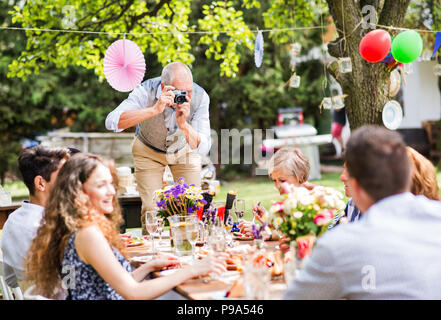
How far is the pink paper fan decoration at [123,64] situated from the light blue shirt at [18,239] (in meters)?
2.78

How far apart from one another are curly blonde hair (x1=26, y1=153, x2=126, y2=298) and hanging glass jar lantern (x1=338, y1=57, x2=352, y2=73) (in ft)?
11.3

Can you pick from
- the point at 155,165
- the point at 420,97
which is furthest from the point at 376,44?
the point at 420,97

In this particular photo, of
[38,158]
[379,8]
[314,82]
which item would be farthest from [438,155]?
[38,158]

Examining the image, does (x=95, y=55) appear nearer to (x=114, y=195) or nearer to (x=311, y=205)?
(x=114, y=195)

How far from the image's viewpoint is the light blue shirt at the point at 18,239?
2.39 meters

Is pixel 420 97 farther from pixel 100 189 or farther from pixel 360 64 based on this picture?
pixel 100 189

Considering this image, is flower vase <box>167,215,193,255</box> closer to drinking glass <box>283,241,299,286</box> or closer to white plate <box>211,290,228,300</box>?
white plate <box>211,290,228,300</box>

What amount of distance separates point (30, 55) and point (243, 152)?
7.19m

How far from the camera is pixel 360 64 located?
5148 millimetres

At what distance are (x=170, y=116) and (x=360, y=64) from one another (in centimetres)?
205

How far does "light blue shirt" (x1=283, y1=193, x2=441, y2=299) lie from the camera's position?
4.83 feet

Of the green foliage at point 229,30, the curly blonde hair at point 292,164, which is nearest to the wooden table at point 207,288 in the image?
the curly blonde hair at point 292,164

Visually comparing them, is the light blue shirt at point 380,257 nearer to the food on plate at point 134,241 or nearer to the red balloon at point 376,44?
the food on plate at point 134,241
